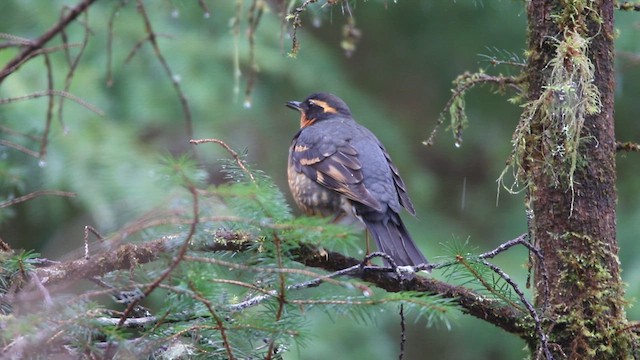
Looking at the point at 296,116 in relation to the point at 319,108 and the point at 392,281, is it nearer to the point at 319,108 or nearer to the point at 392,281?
the point at 319,108

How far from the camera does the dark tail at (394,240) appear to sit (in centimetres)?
425

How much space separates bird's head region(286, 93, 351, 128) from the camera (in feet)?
19.9

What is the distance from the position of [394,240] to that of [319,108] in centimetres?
186

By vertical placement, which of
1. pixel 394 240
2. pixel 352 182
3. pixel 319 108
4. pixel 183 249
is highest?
pixel 319 108

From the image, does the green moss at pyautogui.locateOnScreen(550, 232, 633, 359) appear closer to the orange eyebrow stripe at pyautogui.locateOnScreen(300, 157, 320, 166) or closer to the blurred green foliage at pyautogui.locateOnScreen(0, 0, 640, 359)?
the orange eyebrow stripe at pyautogui.locateOnScreen(300, 157, 320, 166)

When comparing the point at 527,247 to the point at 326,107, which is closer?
the point at 527,247

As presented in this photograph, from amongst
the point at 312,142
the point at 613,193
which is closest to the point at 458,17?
the point at 312,142

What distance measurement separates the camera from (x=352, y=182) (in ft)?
15.8

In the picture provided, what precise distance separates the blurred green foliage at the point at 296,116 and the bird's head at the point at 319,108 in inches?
21.7

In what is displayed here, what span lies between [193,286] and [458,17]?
6.94 meters

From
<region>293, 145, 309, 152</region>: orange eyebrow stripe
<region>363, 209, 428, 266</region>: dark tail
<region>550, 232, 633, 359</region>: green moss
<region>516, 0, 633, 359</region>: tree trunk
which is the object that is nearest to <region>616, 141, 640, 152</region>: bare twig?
<region>516, 0, 633, 359</region>: tree trunk

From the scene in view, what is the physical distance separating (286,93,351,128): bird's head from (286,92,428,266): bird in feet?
1.28

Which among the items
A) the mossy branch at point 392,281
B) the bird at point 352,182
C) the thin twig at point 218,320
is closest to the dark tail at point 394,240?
the bird at point 352,182

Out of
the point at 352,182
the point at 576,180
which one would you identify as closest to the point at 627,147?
the point at 576,180
